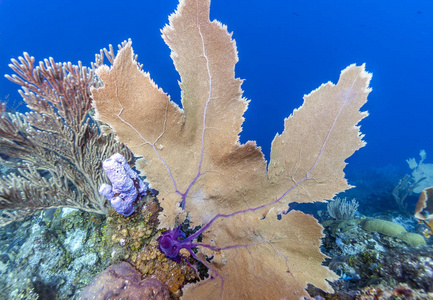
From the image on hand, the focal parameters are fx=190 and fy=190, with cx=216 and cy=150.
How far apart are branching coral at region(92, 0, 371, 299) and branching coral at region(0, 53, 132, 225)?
3.47ft

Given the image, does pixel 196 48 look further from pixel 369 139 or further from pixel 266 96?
pixel 369 139

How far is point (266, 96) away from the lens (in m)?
57.1

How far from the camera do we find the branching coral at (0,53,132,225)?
234 centimetres

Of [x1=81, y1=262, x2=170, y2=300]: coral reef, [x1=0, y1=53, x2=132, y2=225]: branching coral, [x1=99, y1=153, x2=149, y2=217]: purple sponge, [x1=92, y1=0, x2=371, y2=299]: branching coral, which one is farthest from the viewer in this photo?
[x1=0, y1=53, x2=132, y2=225]: branching coral

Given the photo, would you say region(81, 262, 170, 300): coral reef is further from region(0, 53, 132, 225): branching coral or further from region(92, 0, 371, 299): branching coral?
region(0, 53, 132, 225): branching coral

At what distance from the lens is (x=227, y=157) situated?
2.06 metres

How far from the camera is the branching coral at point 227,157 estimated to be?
5.76 ft

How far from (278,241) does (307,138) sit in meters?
1.11

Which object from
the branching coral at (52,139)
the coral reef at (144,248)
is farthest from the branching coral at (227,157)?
the branching coral at (52,139)

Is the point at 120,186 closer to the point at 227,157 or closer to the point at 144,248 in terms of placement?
the point at 144,248

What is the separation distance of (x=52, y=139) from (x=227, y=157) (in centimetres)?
254

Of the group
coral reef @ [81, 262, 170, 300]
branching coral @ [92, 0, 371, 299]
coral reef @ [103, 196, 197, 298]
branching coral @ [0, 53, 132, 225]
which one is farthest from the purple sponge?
branching coral @ [0, 53, 132, 225]

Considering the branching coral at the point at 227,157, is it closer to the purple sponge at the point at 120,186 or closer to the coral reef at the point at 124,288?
the coral reef at the point at 124,288

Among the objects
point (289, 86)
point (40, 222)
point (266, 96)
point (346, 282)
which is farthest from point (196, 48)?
point (289, 86)
